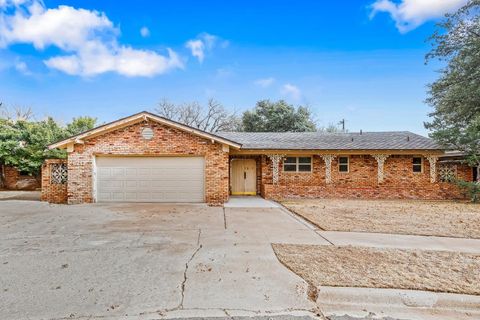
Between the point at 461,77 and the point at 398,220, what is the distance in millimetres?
11355

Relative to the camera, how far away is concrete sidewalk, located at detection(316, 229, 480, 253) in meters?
6.12

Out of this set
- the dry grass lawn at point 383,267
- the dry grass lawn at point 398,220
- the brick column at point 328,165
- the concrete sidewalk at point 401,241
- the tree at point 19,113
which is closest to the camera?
the dry grass lawn at point 383,267

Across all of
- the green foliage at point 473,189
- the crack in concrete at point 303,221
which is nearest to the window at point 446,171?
the green foliage at point 473,189

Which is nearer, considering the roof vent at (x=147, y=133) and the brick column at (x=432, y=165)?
the roof vent at (x=147, y=133)

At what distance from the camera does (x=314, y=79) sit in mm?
19188

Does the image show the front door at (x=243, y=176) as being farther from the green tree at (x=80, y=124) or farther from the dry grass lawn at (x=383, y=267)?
the green tree at (x=80, y=124)

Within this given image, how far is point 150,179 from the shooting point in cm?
1288

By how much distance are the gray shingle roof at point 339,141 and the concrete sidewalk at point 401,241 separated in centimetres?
912

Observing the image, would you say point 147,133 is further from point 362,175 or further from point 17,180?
point 17,180

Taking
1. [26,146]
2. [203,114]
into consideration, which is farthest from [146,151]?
[203,114]

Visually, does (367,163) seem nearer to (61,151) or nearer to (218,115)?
(61,151)

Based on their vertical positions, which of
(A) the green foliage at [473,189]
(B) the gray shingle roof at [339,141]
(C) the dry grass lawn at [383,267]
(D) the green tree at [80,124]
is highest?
(D) the green tree at [80,124]

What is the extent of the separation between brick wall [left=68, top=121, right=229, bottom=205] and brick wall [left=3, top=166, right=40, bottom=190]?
1048 centimetres

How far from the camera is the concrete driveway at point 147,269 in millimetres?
3494
